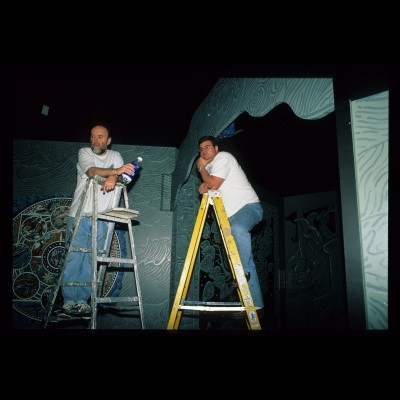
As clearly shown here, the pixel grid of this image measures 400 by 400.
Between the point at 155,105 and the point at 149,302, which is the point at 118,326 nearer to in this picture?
the point at 149,302

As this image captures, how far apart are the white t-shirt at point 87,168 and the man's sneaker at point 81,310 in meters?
0.91

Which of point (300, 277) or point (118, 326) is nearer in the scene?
point (118, 326)

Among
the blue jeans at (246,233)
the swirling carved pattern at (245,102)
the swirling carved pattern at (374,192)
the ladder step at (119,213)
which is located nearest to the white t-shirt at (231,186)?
the blue jeans at (246,233)

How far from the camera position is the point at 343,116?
195 centimetres

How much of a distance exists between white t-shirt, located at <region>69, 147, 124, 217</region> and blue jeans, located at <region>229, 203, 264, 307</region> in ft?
4.77

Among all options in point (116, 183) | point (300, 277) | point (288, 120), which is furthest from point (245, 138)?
point (300, 277)

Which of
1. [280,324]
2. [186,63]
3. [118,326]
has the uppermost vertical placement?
[186,63]

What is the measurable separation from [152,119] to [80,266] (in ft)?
8.47

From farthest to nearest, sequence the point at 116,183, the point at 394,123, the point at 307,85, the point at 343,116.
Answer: the point at 116,183 → the point at 307,85 → the point at 343,116 → the point at 394,123

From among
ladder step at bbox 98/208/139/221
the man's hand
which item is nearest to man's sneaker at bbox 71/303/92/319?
ladder step at bbox 98/208/139/221

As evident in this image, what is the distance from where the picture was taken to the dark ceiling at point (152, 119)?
13.5 ft

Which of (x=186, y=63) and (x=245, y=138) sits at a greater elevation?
(x=245, y=138)

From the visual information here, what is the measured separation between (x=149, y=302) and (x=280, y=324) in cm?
343

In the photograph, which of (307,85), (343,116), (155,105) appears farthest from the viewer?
(155,105)
